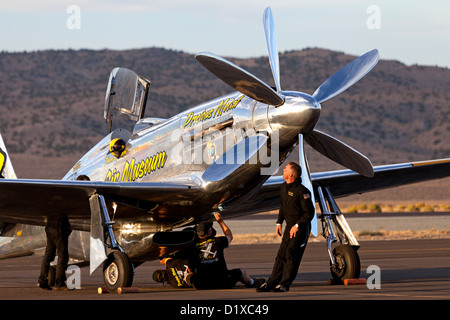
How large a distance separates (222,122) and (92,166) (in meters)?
4.33

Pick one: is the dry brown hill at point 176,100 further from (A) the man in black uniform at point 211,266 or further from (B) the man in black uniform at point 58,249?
(A) the man in black uniform at point 211,266

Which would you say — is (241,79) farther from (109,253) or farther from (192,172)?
(109,253)

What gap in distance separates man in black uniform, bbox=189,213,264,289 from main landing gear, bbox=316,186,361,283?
65.3 inches

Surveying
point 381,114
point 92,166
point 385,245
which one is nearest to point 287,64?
point 381,114

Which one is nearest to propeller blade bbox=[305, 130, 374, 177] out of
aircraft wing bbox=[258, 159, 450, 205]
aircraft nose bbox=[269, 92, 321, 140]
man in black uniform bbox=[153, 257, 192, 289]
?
aircraft wing bbox=[258, 159, 450, 205]

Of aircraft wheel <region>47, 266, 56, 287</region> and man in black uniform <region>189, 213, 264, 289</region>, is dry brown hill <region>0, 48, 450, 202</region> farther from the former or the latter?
man in black uniform <region>189, 213, 264, 289</region>

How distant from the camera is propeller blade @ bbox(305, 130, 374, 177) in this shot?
15.7 metres

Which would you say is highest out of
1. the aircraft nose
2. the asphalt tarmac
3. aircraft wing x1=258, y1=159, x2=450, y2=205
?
the aircraft nose

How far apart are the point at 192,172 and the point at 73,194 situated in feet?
7.22

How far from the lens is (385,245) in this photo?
99.0 feet

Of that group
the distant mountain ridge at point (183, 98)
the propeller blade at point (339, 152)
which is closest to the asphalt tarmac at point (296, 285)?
the propeller blade at point (339, 152)

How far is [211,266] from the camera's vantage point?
15.1 metres

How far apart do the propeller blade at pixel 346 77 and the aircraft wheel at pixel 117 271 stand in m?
4.34
